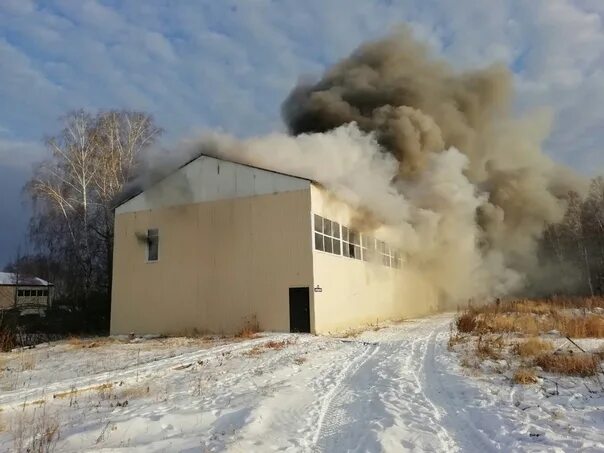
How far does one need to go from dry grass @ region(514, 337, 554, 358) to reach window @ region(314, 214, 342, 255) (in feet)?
29.6

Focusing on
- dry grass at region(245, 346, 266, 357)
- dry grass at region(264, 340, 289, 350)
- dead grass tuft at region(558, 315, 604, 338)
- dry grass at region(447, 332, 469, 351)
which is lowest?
dry grass at region(245, 346, 266, 357)

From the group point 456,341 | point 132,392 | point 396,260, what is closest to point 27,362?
point 132,392

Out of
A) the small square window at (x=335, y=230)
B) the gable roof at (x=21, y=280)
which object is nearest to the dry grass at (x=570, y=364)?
the small square window at (x=335, y=230)

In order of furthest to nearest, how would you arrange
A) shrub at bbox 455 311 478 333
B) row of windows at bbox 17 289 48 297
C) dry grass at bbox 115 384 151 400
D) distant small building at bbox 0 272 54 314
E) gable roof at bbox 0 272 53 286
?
row of windows at bbox 17 289 48 297
gable roof at bbox 0 272 53 286
distant small building at bbox 0 272 54 314
shrub at bbox 455 311 478 333
dry grass at bbox 115 384 151 400

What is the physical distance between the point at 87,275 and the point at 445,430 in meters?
27.3

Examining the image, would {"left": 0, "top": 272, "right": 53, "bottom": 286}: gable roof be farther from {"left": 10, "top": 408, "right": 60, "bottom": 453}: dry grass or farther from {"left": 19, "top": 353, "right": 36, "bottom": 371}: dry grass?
{"left": 10, "top": 408, "right": 60, "bottom": 453}: dry grass

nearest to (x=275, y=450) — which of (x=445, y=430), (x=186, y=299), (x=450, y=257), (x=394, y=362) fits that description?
(x=445, y=430)

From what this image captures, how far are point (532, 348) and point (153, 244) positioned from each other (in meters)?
16.3

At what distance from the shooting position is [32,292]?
167ft

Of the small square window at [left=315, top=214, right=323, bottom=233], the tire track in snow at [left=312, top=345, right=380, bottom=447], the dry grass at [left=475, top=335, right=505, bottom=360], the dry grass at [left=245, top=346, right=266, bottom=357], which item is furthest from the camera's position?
the small square window at [left=315, top=214, right=323, bottom=233]

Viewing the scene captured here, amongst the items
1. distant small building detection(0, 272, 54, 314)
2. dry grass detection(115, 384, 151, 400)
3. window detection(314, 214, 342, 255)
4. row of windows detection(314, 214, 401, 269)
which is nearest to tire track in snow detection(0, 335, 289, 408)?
dry grass detection(115, 384, 151, 400)

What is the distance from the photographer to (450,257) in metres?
31.9

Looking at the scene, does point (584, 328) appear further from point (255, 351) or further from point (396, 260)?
point (396, 260)

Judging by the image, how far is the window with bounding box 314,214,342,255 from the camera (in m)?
18.7
